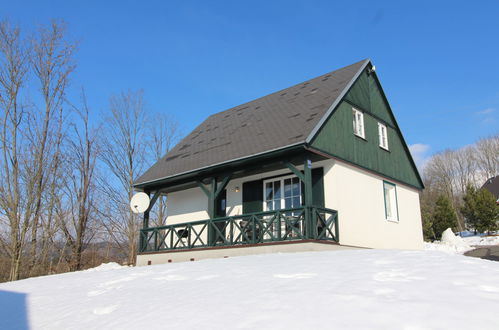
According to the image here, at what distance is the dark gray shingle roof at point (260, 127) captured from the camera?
12.6 meters

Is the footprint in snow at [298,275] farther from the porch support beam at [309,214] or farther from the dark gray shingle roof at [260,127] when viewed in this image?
the dark gray shingle roof at [260,127]

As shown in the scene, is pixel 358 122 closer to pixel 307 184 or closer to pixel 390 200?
pixel 390 200

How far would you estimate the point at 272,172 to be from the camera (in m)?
13.9

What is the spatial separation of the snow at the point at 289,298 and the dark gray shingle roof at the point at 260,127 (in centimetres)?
486

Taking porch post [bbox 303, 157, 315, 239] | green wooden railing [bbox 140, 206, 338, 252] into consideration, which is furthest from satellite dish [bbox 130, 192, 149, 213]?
porch post [bbox 303, 157, 315, 239]

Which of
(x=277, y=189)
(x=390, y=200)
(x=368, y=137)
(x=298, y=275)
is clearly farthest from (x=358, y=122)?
(x=298, y=275)

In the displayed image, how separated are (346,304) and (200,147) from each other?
1192cm

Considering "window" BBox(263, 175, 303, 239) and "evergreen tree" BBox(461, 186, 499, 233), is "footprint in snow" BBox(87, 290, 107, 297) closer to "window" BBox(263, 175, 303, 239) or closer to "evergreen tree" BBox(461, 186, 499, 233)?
"window" BBox(263, 175, 303, 239)

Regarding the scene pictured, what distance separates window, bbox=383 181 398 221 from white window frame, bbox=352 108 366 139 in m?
2.06

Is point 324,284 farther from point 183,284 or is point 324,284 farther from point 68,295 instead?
point 68,295

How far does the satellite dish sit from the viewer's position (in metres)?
15.4

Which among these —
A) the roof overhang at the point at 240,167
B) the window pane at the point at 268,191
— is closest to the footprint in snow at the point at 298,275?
the roof overhang at the point at 240,167

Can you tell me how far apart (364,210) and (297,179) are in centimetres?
236

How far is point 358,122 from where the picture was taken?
48.4 feet
